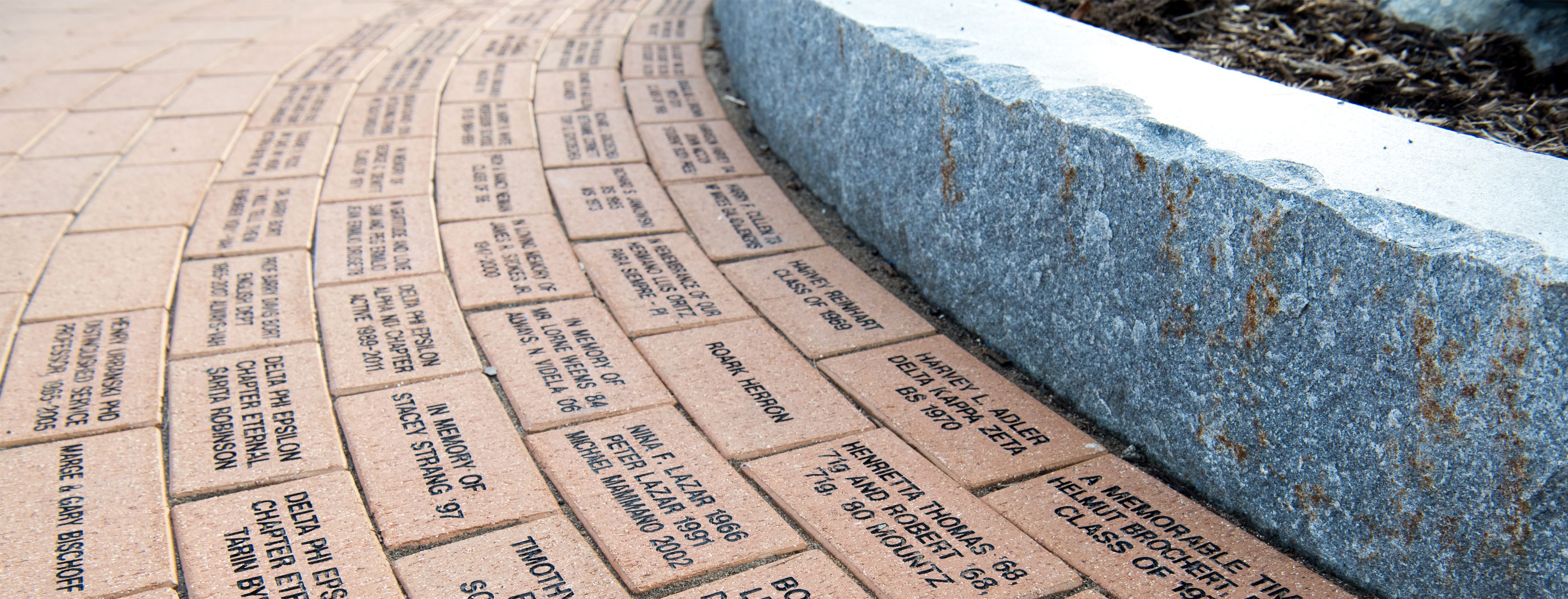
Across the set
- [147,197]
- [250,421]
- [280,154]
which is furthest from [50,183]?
[250,421]

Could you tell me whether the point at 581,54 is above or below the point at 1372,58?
below

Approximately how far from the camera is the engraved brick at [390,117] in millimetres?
3777

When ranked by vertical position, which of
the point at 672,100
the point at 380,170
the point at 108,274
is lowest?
the point at 108,274

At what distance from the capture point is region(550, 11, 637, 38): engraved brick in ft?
16.7

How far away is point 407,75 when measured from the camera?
4480mm

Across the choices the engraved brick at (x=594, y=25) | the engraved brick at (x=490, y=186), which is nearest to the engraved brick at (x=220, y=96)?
the engraved brick at (x=490, y=186)

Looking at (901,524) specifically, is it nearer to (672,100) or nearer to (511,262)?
(511,262)

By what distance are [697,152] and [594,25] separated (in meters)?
2.02

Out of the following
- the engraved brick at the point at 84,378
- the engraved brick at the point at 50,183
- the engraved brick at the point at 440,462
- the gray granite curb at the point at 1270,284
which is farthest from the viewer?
the engraved brick at the point at 50,183

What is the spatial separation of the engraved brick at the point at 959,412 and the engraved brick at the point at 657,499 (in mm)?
412

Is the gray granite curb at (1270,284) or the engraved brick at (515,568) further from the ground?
the gray granite curb at (1270,284)

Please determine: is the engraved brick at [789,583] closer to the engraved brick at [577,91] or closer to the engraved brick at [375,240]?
the engraved brick at [375,240]

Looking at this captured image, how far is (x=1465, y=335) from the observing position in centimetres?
Answer: 145

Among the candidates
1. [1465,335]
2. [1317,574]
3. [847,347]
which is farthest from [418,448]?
[1465,335]
